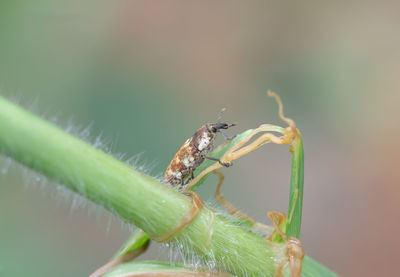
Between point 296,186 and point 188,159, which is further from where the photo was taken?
point 188,159

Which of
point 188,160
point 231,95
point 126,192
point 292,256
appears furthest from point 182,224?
point 231,95

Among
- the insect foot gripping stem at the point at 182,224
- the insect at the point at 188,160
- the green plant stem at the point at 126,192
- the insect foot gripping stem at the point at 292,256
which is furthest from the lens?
the insect at the point at 188,160

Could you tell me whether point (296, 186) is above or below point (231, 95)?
above

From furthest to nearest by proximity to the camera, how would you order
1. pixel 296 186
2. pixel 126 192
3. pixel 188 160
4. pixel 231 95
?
pixel 231 95 → pixel 188 160 → pixel 296 186 → pixel 126 192

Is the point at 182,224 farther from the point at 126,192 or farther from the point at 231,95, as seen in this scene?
the point at 231,95

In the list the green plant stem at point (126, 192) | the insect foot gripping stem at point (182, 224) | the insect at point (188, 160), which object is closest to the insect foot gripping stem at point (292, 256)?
the green plant stem at point (126, 192)

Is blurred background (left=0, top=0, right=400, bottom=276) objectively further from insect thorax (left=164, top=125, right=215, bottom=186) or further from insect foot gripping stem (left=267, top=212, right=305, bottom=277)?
insect foot gripping stem (left=267, top=212, right=305, bottom=277)

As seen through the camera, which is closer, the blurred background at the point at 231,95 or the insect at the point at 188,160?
the insect at the point at 188,160

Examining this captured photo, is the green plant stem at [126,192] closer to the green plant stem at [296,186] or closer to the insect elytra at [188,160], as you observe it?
the green plant stem at [296,186]
